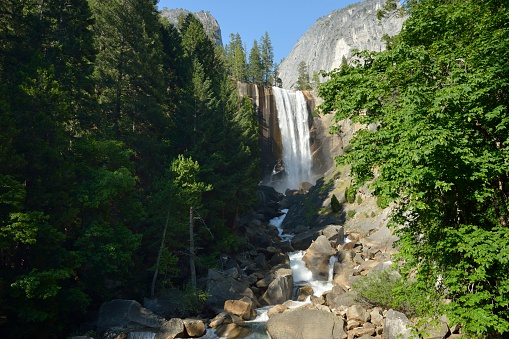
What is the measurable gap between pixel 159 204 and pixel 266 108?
41827 mm

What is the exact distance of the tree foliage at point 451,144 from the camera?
27.4 ft

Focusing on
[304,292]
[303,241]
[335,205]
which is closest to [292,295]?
[304,292]

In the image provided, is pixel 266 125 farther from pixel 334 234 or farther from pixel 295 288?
pixel 295 288

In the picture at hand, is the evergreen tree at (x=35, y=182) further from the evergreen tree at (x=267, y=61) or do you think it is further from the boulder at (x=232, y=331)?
the evergreen tree at (x=267, y=61)

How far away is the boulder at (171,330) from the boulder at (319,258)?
1296cm

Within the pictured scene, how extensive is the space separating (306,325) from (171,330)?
698cm

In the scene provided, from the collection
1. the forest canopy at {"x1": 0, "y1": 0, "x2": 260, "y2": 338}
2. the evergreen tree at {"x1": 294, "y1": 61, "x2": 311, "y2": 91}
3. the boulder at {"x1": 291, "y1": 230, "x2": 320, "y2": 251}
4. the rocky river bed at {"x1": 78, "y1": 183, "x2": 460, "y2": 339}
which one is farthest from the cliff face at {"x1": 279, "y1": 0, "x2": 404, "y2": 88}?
the forest canopy at {"x1": 0, "y1": 0, "x2": 260, "y2": 338}

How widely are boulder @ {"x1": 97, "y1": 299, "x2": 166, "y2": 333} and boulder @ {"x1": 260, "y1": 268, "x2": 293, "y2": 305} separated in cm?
738

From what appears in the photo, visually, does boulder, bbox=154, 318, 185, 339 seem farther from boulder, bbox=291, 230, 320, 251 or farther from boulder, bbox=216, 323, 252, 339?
boulder, bbox=291, 230, 320, 251

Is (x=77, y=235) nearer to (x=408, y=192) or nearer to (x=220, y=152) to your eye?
(x=220, y=152)

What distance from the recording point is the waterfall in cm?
6138

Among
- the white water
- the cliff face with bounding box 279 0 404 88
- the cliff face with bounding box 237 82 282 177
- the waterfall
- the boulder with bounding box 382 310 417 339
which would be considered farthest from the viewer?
the cliff face with bounding box 279 0 404 88

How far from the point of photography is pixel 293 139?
206 feet

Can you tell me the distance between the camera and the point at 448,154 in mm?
8562
